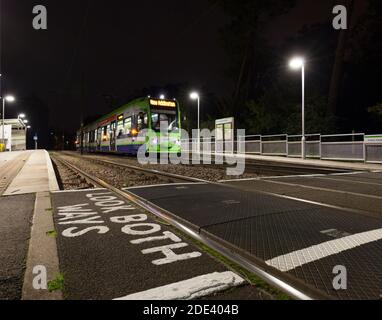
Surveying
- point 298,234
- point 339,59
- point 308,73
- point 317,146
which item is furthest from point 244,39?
point 298,234

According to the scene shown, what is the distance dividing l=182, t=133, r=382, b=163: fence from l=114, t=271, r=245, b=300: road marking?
19.0m

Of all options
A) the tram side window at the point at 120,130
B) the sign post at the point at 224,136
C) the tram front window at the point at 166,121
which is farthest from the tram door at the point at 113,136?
the sign post at the point at 224,136

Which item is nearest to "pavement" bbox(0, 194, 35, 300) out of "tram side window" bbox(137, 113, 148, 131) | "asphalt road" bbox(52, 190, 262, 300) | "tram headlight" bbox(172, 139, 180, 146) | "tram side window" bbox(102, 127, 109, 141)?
"asphalt road" bbox(52, 190, 262, 300)

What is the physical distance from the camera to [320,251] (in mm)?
3691

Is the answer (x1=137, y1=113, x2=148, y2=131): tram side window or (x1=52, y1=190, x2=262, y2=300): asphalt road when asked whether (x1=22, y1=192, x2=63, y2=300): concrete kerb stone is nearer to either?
(x1=52, y1=190, x2=262, y2=300): asphalt road

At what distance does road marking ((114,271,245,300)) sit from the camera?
272 centimetres

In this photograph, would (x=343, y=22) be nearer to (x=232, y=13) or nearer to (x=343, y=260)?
(x=232, y=13)

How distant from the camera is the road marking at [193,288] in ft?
8.91

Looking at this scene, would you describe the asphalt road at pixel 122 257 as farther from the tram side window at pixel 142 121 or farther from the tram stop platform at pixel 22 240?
the tram side window at pixel 142 121

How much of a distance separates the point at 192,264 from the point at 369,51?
111 feet

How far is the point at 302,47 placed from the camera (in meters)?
42.3

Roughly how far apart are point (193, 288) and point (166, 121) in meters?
17.7

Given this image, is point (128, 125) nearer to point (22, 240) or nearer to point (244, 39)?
point (22, 240)
